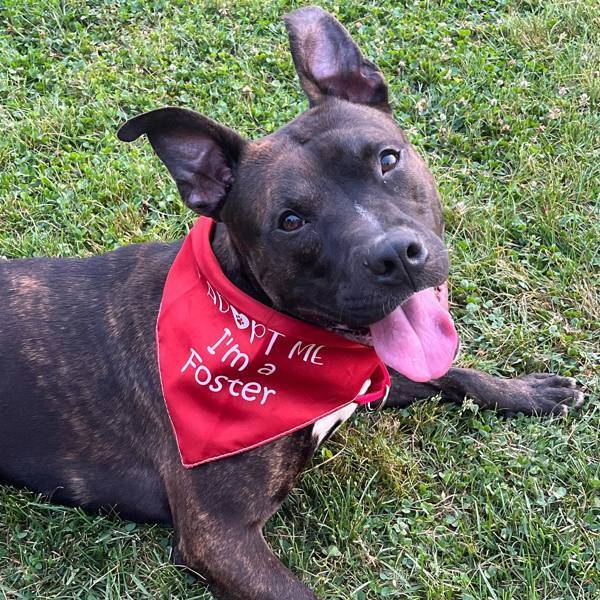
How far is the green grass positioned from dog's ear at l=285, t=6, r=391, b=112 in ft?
5.37

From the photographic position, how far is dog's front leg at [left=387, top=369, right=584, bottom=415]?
4.52m

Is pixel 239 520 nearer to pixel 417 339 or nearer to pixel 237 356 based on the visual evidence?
pixel 237 356

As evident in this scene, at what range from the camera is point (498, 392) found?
454 cm

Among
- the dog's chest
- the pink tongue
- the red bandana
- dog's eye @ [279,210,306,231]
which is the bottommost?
the dog's chest

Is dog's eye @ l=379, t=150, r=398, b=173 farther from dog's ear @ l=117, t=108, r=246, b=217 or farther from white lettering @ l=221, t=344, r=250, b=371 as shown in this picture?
white lettering @ l=221, t=344, r=250, b=371

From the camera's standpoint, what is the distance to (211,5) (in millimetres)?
7117

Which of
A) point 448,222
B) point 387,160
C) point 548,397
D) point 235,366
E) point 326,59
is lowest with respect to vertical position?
point 548,397

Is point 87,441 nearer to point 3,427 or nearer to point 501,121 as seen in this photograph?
point 3,427

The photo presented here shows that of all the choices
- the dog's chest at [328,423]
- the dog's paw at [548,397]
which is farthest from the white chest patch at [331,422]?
the dog's paw at [548,397]

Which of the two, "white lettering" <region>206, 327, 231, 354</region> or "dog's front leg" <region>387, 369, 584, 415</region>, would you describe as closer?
"white lettering" <region>206, 327, 231, 354</region>

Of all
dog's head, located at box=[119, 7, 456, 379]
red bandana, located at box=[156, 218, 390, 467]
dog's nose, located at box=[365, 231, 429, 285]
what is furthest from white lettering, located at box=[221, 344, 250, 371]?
dog's nose, located at box=[365, 231, 429, 285]

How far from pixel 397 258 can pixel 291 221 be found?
21.0 inches

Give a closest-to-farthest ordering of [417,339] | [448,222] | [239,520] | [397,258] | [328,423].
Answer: [397,258] → [417,339] → [239,520] → [328,423] → [448,222]

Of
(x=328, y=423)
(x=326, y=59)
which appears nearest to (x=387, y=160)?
(x=326, y=59)
